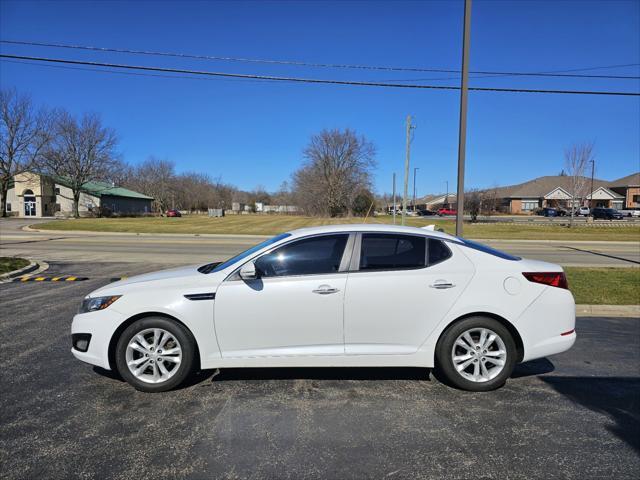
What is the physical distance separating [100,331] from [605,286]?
30.1 ft

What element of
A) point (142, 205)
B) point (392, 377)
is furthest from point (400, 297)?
point (142, 205)

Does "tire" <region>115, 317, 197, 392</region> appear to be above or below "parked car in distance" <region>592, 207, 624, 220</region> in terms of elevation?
below

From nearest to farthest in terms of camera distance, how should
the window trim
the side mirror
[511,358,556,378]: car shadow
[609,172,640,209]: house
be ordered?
1. the side mirror
2. the window trim
3. [511,358,556,378]: car shadow
4. [609,172,640,209]: house

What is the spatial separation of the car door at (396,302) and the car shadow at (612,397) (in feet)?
4.77

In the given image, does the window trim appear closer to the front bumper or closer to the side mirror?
the side mirror

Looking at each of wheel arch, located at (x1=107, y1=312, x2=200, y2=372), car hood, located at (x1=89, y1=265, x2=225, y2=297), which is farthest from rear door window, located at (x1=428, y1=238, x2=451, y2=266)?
wheel arch, located at (x1=107, y1=312, x2=200, y2=372)

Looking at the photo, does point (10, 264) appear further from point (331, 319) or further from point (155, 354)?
point (331, 319)

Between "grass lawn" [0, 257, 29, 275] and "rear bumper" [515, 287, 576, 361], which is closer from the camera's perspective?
"rear bumper" [515, 287, 576, 361]

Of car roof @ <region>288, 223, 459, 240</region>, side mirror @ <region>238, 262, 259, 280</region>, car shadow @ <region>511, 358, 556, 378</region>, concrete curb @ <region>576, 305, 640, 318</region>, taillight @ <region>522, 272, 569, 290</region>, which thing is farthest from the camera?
concrete curb @ <region>576, 305, 640, 318</region>

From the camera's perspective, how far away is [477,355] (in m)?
3.73

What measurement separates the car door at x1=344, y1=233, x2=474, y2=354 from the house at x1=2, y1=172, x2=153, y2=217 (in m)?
67.3

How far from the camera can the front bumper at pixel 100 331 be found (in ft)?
12.0

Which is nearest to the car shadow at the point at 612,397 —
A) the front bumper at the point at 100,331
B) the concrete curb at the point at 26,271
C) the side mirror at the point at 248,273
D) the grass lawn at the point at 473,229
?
the side mirror at the point at 248,273

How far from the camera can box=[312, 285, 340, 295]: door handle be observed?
3.62 meters
